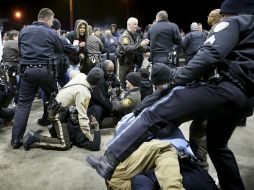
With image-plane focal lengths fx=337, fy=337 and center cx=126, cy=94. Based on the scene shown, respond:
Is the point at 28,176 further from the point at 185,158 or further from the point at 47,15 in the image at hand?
the point at 47,15

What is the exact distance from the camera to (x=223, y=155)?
8.98 feet

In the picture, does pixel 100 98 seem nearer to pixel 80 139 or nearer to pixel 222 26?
pixel 80 139

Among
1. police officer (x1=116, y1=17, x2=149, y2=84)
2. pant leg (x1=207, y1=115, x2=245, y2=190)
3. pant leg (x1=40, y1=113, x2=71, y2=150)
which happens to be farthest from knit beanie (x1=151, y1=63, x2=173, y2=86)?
police officer (x1=116, y1=17, x2=149, y2=84)

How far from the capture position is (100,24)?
70.3 ft

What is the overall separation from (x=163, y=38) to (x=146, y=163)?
12.6ft

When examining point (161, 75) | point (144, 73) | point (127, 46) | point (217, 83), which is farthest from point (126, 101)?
point (217, 83)

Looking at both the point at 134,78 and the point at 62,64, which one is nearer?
the point at 134,78

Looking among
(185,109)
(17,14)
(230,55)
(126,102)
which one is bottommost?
(17,14)

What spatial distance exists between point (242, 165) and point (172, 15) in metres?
17.9

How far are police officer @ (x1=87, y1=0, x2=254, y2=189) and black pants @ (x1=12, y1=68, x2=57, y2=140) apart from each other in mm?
2331

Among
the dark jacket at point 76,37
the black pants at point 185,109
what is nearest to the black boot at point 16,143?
the dark jacket at point 76,37

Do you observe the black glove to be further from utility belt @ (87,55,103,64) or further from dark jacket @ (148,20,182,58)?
utility belt @ (87,55,103,64)

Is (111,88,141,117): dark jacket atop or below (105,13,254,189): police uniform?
below

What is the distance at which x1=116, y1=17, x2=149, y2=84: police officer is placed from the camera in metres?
6.36
